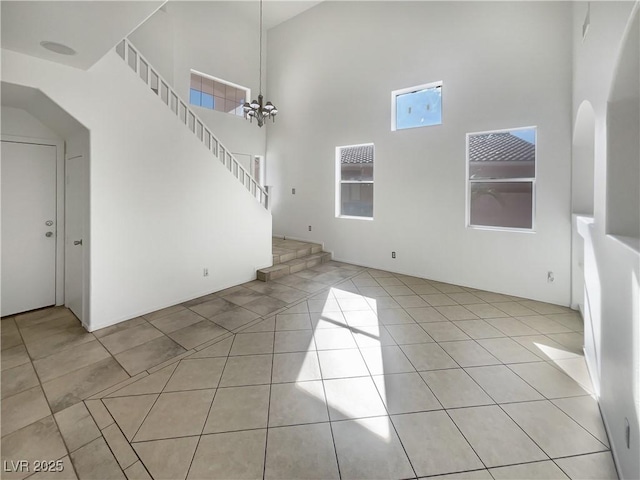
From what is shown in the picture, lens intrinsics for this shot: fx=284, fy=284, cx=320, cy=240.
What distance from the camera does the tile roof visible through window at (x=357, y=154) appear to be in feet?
19.5

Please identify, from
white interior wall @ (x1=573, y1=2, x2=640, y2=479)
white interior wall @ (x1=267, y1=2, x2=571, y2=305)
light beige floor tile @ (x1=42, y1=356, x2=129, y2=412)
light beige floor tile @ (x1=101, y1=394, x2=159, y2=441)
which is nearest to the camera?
white interior wall @ (x1=573, y1=2, x2=640, y2=479)

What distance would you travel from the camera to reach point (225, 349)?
277 cm

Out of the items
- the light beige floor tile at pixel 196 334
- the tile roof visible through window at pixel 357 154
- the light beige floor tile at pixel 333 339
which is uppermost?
the tile roof visible through window at pixel 357 154

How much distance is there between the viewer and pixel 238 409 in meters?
1.97

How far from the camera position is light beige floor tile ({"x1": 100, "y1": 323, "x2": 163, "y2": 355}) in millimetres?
2773

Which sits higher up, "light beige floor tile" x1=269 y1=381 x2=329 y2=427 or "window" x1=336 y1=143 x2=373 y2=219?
"window" x1=336 y1=143 x2=373 y2=219

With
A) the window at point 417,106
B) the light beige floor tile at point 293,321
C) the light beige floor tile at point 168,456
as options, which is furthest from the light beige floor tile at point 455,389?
the window at point 417,106

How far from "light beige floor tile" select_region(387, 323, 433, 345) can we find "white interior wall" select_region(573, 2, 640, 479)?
134cm

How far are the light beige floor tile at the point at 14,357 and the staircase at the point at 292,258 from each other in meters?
2.97

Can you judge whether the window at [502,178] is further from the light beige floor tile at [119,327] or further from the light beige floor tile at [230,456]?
the light beige floor tile at [119,327]

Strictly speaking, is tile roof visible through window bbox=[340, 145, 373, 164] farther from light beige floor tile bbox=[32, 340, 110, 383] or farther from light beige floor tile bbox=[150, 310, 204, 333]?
light beige floor tile bbox=[32, 340, 110, 383]

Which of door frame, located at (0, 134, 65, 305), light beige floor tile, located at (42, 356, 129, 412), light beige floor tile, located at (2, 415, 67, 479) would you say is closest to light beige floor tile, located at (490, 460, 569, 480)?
light beige floor tile, located at (2, 415, 67, 479)

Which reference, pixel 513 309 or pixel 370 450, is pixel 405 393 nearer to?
pixel 370 450

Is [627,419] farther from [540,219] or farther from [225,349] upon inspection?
[540,219]
